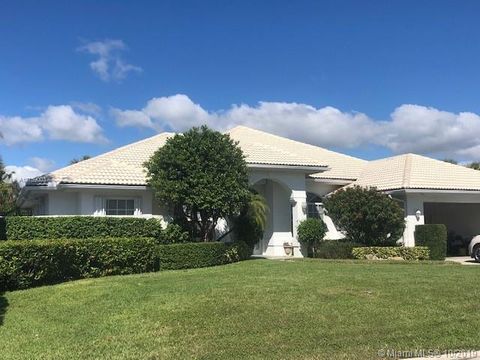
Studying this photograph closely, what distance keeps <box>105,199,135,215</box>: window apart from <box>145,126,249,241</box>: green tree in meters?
1.78

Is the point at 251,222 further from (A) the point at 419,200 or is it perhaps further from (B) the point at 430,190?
(B) the point at 430,190

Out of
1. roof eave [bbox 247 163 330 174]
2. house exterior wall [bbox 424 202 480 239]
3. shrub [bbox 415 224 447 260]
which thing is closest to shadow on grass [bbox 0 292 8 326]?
roof eave [bbox 247 163 330 174]

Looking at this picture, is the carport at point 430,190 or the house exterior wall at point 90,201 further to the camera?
the carport at point 430,190

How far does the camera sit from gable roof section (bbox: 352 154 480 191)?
24562 mm

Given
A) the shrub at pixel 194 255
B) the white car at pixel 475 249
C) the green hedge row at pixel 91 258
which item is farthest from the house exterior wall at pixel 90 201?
the white car at pixel 475 249

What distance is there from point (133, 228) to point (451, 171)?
16.1m

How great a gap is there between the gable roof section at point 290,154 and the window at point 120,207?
5281 millimetres

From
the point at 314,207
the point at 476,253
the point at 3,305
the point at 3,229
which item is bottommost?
the point at 3,305

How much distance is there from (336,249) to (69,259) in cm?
1117

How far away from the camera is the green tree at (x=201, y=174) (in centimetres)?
1920

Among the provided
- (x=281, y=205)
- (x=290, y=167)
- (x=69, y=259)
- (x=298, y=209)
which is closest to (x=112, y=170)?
(x=69, y=259)

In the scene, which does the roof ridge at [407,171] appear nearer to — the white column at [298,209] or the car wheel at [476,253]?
the car wheel at [476,253]

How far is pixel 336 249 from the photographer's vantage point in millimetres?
22219

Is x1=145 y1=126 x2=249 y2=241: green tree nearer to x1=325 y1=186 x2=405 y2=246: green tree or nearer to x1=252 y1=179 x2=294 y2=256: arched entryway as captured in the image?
x1=325 y1=186 x2=405 y2=246: green tree
